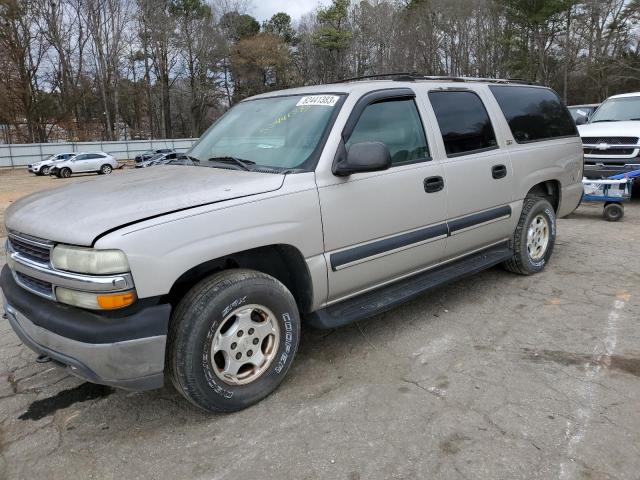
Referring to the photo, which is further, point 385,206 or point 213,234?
point 385,206

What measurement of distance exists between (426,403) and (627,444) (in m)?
1.02

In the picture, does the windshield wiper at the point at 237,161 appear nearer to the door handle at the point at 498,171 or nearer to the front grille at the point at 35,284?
the front grille at the point at 35,284

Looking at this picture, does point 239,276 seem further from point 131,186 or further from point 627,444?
point 627,444

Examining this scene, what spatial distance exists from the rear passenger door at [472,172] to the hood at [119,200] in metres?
1.64

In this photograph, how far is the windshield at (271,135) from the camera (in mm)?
3377

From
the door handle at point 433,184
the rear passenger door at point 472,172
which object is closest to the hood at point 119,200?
the door handle at point 433,184

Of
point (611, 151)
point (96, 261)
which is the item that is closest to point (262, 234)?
point (96, 261)

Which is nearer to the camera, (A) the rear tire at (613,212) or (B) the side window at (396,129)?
(B) the side window at (396,129)

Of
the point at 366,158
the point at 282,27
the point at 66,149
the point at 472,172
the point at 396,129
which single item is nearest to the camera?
the point at 366,158

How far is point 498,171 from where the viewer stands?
14.7 feet

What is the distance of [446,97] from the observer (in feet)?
13.9

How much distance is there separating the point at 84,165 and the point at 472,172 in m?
31.9

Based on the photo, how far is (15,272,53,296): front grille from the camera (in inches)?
107

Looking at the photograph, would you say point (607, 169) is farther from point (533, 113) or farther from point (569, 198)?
point (533, 113)
